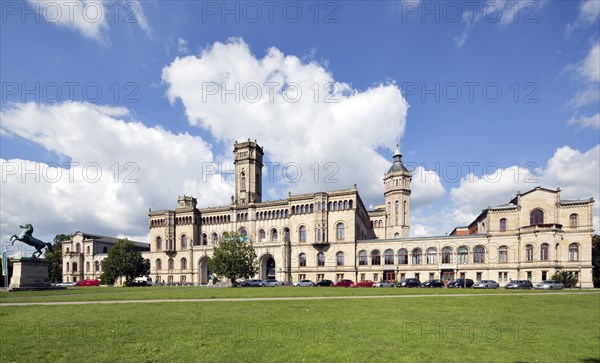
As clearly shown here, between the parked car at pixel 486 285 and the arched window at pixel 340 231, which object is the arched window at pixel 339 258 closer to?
the arched window at pixel 340 231

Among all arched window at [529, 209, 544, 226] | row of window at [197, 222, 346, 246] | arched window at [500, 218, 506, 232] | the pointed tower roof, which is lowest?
row of window at [197, 222, 346, 246]

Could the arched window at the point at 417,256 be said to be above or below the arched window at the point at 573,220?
below

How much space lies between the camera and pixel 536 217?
201ft

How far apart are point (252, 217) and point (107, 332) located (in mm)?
69371

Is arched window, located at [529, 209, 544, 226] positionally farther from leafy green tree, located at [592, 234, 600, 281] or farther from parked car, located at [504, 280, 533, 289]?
leafy green tree, located at [592, 234, 600, 281]

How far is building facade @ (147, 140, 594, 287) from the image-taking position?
193ft

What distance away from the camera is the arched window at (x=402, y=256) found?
69500 mm

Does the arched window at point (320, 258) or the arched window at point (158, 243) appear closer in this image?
the arched window at point (320, 258)

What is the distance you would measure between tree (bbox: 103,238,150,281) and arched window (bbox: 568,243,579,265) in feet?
284

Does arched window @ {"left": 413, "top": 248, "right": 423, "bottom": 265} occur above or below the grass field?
below

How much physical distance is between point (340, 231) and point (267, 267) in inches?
803

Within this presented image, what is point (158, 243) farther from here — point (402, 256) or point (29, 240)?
point (402, 256)

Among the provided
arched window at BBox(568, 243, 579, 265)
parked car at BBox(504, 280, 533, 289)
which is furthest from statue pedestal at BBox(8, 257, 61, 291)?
arched window at BBox(568, 243, 579, 265)

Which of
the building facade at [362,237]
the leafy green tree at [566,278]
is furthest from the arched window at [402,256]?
the leafy green tree at [566,278]
